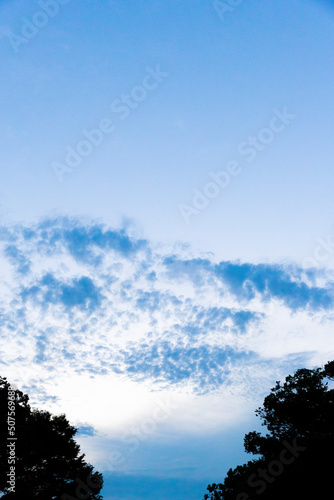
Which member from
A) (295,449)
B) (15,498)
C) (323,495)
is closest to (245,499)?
(295,449)

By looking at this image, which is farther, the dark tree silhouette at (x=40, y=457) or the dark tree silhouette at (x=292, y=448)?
the dark tree silhouette at (x=40, y=457)

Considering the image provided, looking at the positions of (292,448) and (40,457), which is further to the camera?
(40,457)

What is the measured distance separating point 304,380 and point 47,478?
26652 mm

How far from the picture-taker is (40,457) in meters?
30.7

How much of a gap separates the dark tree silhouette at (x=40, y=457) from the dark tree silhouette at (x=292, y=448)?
44.6ft

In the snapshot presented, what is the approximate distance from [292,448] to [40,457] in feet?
77.7

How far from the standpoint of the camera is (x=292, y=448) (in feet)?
69.9

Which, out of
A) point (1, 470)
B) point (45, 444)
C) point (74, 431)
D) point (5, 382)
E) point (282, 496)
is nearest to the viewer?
point (282, 496)

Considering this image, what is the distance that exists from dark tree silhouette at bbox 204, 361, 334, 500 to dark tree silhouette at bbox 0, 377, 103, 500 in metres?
Result: 13.6

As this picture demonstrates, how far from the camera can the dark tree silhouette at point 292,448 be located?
1688 centimetres

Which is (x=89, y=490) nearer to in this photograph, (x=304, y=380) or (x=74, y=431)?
(x=74, y=431)

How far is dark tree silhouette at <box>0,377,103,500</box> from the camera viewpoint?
91.1ft

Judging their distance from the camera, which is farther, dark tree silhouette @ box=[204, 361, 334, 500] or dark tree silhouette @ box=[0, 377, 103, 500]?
dark tree silhouette @ box=[0, 377, 103, 500]

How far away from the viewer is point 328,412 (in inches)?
1099
